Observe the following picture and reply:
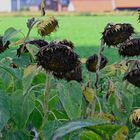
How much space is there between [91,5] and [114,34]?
36.1 meters

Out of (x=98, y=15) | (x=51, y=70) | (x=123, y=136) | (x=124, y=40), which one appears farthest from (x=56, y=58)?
(x=98, y=15)

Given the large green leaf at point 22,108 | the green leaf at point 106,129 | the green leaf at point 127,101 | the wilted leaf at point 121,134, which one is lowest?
the green leaf at point 127,101

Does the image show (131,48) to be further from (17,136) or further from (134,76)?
(17,136)

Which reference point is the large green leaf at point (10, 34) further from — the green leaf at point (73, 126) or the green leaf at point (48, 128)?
the green leaf at point (73, 126)

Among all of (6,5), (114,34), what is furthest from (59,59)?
(6,5)

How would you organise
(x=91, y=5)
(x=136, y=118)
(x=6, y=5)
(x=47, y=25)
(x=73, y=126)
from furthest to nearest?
(x=6, y=5)
(x=91, y=5)
(x=47, y=25)
(x=136, y=118)
(x=73, y=126)

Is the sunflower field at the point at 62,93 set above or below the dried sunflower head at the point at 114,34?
below

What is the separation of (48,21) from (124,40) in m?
0.13

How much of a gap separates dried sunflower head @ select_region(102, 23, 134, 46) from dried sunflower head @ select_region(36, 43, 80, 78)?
0.55 ft

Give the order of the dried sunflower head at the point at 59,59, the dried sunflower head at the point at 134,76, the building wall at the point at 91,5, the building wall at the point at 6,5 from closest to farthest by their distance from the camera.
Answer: the dried sunflower head at the point at 59,59 → the dried sunflower head at the point at 134,76 → the building wall at the point at 91,5 → the building wall at the point at 6,5

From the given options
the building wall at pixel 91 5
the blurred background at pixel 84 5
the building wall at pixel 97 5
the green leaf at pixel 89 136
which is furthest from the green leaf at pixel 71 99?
the building wall at pixel 91 5

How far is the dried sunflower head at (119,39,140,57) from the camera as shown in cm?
86

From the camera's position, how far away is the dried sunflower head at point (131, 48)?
86 cm

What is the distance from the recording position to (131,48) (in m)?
0.87
